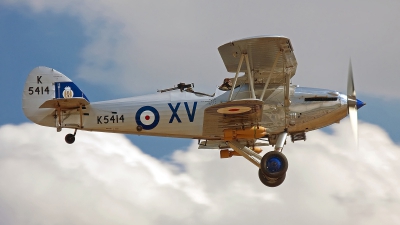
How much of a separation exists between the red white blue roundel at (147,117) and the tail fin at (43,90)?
151cm

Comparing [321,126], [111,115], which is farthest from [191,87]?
[321,126]

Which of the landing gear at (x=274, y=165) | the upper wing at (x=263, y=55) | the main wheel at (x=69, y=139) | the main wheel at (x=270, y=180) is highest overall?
the upper wing at (x=263, y=55)

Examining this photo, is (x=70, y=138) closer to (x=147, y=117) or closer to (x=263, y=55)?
(x=147, y=117)

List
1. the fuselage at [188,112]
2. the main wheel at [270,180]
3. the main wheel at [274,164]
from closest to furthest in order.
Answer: the main wheel at [274,164], the fuselage at [188,112], the main wheel at [270,180]

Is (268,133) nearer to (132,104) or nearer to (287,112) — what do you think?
(287,112)

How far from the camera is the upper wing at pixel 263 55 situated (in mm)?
16078

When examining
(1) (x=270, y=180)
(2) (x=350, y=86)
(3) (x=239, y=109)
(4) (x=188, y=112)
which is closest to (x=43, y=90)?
(4) (x=188, y=112)

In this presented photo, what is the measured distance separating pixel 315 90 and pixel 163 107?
3.81 m

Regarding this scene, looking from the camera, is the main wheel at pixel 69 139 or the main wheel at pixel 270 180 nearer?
the main wheel at pixel 270 180

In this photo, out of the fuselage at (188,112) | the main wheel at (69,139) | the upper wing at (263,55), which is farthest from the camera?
the main wheel at (69,139)

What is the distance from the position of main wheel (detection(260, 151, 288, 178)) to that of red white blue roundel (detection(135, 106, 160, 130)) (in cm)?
304

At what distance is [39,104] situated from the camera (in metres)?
18.6

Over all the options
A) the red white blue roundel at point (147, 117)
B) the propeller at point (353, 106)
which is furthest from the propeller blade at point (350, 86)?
the red white blue roundel at point (147, 117)

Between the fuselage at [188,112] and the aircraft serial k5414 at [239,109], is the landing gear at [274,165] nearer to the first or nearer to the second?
the aircraft serial k5414 at [239,109]
